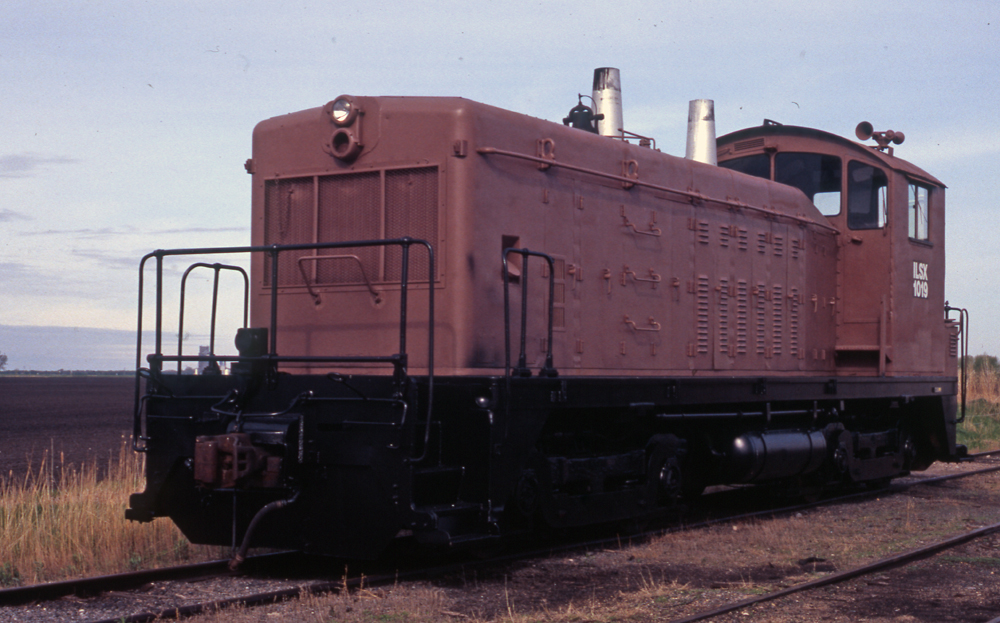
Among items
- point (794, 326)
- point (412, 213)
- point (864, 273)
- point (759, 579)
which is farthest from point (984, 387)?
point (412, 213)

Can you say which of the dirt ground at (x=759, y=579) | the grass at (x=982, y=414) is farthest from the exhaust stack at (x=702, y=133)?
the grass at (x=982, y=414)

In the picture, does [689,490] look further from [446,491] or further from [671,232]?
[446,491]

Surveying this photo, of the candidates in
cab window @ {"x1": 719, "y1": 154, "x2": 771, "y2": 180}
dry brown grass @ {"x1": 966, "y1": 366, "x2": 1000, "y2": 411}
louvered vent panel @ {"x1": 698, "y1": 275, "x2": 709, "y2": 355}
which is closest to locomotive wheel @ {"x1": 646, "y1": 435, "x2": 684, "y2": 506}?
louvered vent panel @ {"x1": 698, "y1": 275, "x2": 709, "y2": 355}

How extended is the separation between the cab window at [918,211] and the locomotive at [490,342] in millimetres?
590

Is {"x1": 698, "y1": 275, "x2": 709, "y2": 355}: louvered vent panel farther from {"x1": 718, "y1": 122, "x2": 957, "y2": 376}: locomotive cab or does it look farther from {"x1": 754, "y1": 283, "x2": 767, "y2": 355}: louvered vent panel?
{"x1": 718, "y1": 122, "x2": 957, "y2": 376}: locomotive cab

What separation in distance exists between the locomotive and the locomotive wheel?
3cm

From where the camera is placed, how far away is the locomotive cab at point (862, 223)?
10742 mm

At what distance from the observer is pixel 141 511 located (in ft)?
21.2

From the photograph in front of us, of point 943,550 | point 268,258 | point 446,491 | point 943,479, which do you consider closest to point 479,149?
point 268,258

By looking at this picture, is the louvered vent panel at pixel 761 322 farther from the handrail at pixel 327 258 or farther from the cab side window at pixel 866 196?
the handrail at pixel 327 258

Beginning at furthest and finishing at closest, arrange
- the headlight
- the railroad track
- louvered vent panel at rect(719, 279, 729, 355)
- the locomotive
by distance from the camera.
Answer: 1. louvered vent panel at rect(719, 279, 729, 355)
2. the headlight
3. the locomotive
4. the railroad track

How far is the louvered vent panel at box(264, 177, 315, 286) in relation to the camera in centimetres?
736

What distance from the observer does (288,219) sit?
24.5 feet

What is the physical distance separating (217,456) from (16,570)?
1893mm
